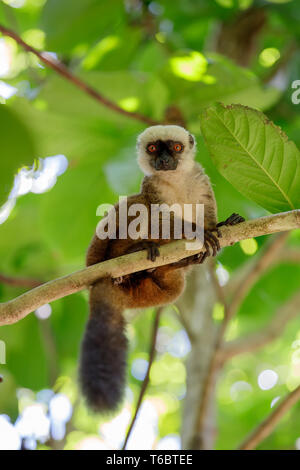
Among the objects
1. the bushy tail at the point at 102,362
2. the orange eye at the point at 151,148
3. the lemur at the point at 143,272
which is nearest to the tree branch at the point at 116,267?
the lemur at the point at 143,272

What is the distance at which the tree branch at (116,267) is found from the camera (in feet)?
5.48

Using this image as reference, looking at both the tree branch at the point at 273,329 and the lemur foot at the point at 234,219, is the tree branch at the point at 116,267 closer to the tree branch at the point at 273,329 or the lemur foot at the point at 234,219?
the lemur foot at the point at 234,219

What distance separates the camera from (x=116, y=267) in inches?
70.6

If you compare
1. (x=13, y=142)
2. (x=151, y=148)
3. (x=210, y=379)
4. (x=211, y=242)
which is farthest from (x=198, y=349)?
(x=13, y=142)

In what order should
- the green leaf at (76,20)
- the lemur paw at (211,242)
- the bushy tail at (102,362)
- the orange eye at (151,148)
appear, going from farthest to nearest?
1. the green leaf at (76,20)
2. the orange eye at (151,148)
3. the bushy tail at (102,362)
4. the lemur paw at (211,242)

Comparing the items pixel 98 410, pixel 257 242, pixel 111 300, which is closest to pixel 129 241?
pixel 111 300

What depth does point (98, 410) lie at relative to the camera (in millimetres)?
2254

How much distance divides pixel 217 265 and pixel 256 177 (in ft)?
3.35

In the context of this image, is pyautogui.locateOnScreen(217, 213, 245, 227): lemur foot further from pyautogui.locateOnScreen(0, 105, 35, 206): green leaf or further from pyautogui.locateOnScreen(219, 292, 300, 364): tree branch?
pyautogui.locateOnScreen(219, 292, 300, 364): tree branch

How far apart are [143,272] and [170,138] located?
2.29 feet

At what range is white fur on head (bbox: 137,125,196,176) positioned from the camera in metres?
2.56

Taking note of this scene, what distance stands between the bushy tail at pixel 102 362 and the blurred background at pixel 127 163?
72 millimetres

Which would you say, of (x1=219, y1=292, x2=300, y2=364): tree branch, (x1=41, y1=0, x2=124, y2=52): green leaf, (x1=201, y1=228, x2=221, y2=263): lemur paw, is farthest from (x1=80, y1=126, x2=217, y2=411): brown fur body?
(x1=219, y1=292, x2=300, y2=364): tree branch

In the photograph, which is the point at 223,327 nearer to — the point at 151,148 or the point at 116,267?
the point at 151,148
